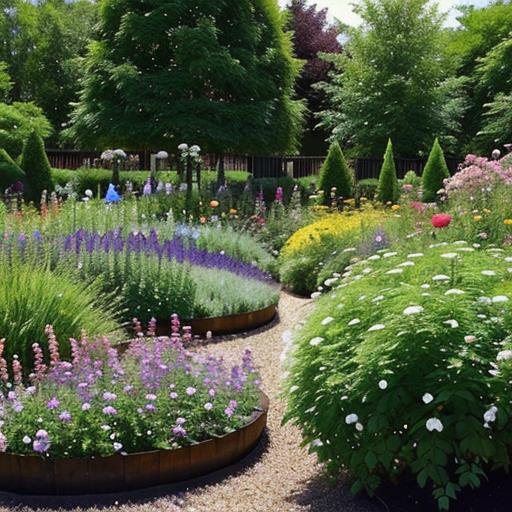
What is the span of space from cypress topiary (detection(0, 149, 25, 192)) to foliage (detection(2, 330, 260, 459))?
12602 mm

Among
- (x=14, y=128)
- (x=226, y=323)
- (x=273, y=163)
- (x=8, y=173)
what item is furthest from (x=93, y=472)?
(x=273, y=163)

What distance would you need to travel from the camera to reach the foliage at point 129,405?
359 cm

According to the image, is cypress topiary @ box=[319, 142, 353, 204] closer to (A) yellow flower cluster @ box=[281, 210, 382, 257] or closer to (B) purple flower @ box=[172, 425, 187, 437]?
(A) yellow flower cluster @ box=[281, 210, 382, 257]

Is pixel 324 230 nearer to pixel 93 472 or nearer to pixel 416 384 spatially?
pixel 93 472

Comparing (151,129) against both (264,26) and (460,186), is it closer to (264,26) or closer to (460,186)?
(264,26)

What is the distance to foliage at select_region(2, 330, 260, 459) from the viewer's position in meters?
3.59

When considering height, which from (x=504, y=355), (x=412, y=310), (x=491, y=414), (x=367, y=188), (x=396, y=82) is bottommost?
(x=367, y=188)

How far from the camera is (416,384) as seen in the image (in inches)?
121

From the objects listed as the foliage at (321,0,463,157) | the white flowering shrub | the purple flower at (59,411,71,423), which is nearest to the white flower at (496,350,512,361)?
the white flowering shrub

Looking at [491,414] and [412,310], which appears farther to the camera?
[412,310]

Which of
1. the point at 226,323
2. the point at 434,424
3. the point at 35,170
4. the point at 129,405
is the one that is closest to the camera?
the point at 434,424

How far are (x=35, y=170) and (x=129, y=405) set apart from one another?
1367 centimetres

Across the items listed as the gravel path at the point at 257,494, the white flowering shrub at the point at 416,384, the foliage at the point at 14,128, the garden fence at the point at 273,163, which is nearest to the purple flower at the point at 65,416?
the gravel path at the point at 257,494

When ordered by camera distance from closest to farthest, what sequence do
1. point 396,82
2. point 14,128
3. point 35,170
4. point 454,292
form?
point 454,292
point 35,170
point 14,128
point 396,82
